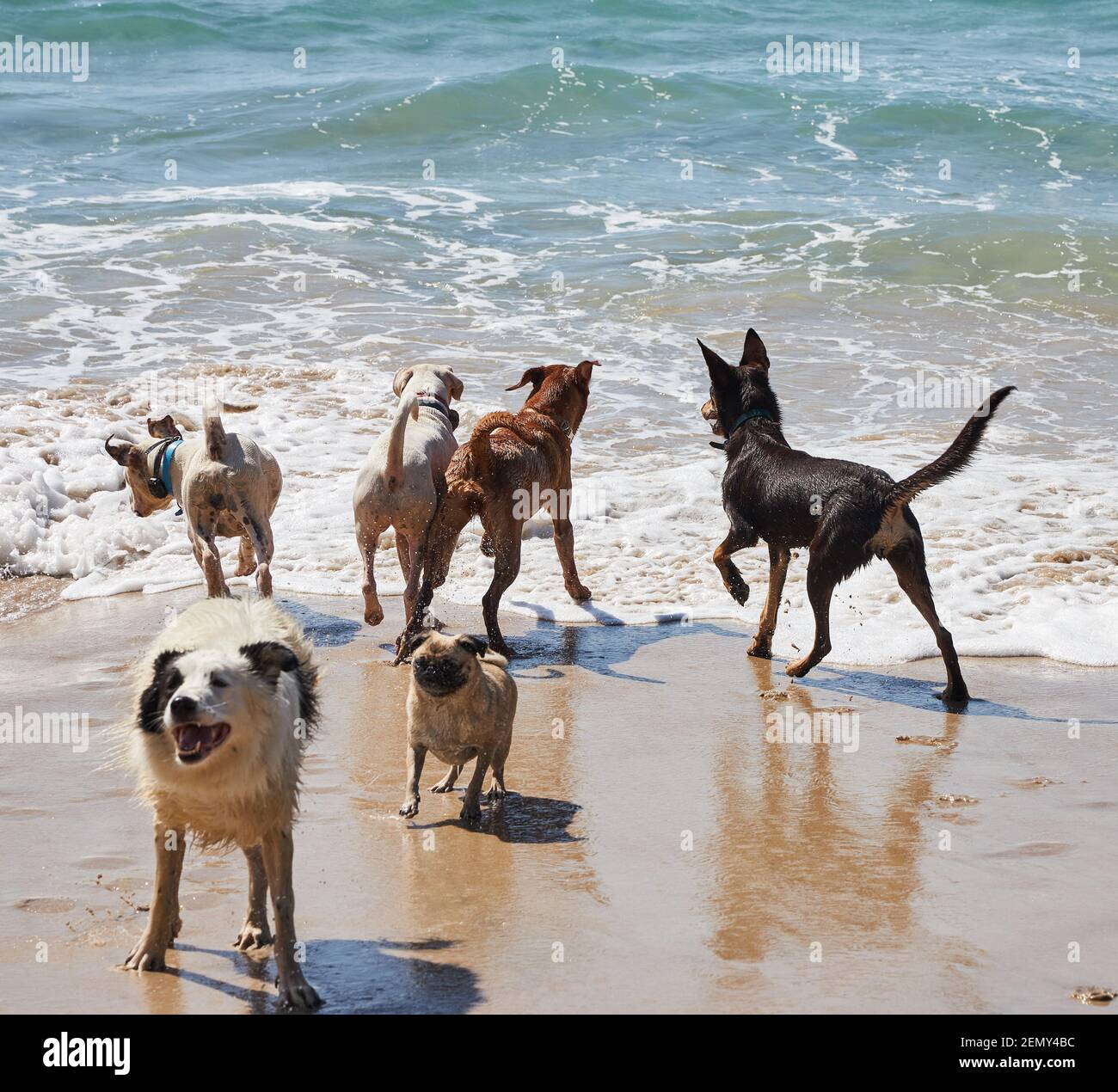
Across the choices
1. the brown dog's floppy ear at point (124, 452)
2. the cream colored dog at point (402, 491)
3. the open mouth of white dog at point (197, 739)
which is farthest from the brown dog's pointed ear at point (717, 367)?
the open mouth of white dog at point (197, 739)

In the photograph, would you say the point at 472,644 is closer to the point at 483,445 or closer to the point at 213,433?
the point at 483,445

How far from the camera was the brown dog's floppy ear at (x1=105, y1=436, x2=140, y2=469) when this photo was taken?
8.62 meters

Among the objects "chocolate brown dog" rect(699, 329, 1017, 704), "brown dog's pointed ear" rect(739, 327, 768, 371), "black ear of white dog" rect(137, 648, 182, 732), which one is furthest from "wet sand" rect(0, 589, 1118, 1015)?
"brown dog's pointed ear" rect(739, 327, 768, 371)

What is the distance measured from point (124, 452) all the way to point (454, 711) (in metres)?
3.96

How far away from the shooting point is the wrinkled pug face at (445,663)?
5.59 m

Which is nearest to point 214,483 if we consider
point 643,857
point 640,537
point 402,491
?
point 402,491

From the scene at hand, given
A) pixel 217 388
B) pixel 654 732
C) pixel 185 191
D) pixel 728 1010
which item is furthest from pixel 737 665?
Result: pixel 185 191

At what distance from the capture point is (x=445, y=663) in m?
5.61

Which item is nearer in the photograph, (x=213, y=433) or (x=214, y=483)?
(x=213, y=433)

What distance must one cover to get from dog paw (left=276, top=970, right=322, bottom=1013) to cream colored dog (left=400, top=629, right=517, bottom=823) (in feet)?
5.10

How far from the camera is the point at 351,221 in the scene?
2023 centimetres

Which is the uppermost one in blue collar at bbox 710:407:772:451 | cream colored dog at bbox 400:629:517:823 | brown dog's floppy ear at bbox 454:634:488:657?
blue collar at bbox 710:407:772:451

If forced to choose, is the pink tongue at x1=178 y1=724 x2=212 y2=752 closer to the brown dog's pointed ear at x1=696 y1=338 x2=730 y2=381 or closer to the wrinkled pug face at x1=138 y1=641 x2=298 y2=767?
the wrinkled pug face at x1=138 y1=641 x2=298 y2=767

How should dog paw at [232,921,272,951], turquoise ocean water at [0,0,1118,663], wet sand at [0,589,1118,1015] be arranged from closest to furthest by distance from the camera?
wet sand at [0,589,1118,1015], dog paw at [232,921,272,951], turquoise ocean water at [0,0,1118,663]
